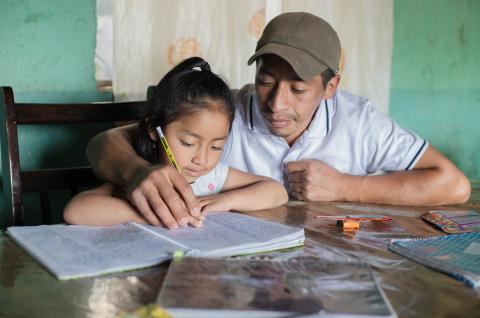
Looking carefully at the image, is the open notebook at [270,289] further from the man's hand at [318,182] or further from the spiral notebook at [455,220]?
the man's hand at [318,182]

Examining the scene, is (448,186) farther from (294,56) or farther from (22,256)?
(22,256)

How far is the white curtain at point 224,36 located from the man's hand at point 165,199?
1.00m

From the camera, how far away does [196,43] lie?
2246mm

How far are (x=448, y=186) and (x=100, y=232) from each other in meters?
1.07

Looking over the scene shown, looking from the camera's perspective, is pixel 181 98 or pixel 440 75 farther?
pixel 440 75

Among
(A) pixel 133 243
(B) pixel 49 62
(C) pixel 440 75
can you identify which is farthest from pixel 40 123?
(C) pixel 440 75

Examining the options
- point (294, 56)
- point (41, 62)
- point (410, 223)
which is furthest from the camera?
point (41, 62)

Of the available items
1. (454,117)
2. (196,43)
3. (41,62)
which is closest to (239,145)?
(196,43)

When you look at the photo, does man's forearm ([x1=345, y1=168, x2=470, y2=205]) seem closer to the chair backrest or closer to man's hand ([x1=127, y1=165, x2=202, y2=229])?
man's hand ([x1=127, y1=165, x2=202, y2=229])

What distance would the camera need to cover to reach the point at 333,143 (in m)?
1.81

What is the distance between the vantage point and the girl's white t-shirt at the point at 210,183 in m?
1.54

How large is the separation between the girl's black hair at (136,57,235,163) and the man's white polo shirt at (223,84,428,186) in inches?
12.8

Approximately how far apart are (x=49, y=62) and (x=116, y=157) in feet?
2.33

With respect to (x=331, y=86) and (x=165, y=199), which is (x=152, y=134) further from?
(x=331, y=86)
